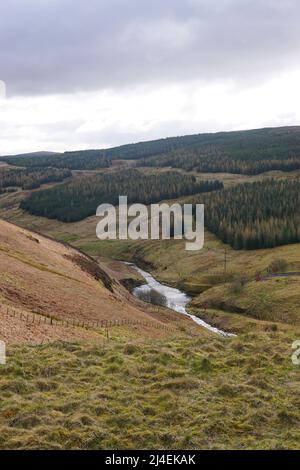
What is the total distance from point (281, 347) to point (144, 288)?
92415 mm

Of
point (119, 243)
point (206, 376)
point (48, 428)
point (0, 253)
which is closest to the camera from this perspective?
point (48, 428)

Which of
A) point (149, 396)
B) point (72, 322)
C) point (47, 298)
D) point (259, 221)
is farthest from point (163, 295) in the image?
point (149, 396)

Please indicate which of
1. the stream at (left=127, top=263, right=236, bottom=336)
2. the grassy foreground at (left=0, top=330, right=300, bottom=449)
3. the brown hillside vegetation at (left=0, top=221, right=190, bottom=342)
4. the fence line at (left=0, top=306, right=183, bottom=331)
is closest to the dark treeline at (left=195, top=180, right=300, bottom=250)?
the stream at (left=127, top=263, right=236, bottom=336)

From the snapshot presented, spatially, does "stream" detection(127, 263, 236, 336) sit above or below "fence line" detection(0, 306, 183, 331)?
below

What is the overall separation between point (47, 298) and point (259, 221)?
120 meters

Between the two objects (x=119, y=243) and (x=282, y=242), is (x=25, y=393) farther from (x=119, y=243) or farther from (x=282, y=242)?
(x=119, y=243)

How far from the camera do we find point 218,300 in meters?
109

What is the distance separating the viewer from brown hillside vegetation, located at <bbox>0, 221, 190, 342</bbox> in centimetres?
4056

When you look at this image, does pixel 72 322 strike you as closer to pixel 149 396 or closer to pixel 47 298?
pixel 47 298

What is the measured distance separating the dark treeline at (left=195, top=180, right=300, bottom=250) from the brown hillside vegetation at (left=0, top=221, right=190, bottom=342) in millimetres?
72371

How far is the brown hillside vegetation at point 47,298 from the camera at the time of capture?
40.6 m

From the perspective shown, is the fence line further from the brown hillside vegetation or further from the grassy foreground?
the grassy foreground

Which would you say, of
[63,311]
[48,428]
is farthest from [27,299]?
[48,428]
